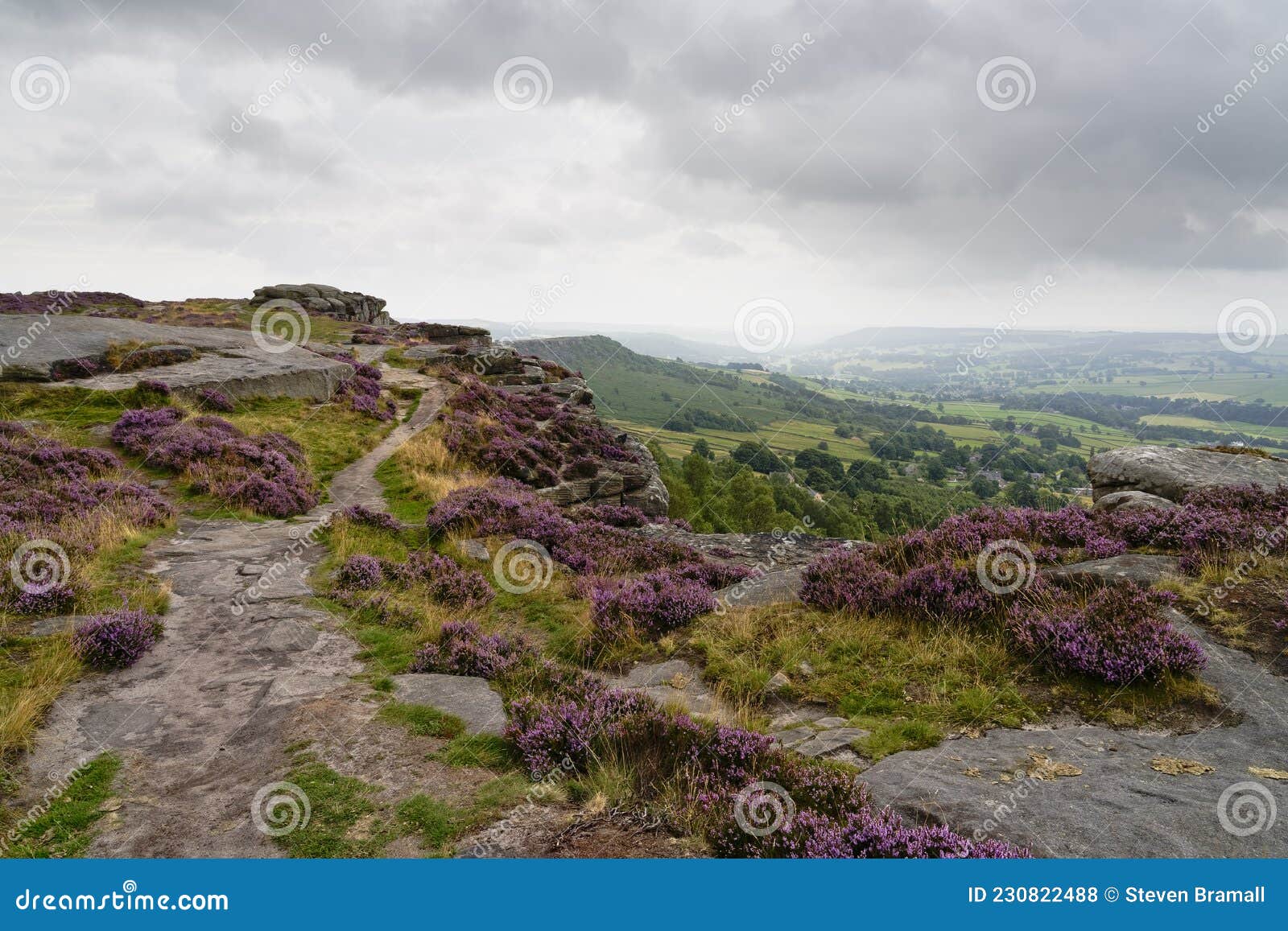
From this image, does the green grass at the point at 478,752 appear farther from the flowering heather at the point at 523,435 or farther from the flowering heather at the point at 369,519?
the flowering heather at the point at 523,435

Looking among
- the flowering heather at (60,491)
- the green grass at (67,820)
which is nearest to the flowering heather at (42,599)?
the flowering heather at (60,491)

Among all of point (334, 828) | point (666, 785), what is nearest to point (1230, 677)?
point (666, 785)

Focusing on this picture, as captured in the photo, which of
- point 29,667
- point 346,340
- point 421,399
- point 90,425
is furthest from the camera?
point 346,340

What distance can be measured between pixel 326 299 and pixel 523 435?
56.9 m

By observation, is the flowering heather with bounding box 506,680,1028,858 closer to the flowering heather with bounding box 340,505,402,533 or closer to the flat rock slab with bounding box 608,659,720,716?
the flat rock slab with bounding box 608,659,720,716

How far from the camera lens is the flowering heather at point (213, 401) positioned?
2362cm

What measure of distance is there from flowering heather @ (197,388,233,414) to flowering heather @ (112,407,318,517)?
8.27 feet

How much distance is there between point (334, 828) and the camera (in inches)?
188

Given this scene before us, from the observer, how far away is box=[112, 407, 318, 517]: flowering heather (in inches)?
666

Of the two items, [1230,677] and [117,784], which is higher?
[1230,677]

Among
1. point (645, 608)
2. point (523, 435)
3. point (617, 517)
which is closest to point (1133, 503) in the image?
→ point (645, 608)

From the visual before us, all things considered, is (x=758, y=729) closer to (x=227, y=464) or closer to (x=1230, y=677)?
(x=1230, y=677)

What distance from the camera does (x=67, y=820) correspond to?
192 inches

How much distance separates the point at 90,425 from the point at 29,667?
17.0m
